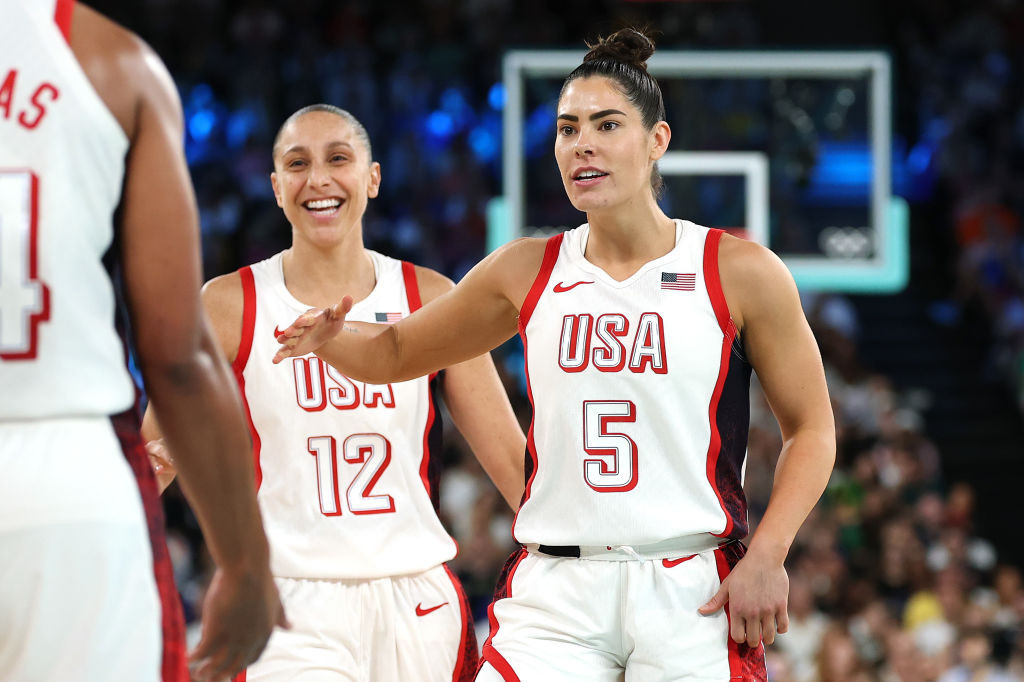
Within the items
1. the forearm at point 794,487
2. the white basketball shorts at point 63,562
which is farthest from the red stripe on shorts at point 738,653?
the white basketball shorts at point 63,562

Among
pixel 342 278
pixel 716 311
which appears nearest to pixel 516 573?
pixel 716 311

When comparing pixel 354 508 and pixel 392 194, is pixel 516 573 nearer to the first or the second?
pixel 354 508

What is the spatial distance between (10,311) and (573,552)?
6.09 feet

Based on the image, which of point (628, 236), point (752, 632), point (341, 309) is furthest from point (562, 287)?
point (752, 632)

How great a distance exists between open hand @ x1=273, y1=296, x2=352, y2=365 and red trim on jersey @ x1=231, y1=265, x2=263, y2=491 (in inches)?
26.4

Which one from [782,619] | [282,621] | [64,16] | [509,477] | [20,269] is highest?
[64,16]

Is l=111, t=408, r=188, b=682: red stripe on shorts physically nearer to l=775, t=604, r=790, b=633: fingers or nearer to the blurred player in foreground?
the blurred player in foreground

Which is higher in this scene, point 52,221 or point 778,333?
point 52,221

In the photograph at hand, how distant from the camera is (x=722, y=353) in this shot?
3.54 m

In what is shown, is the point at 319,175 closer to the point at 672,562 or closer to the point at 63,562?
the point at 672,562

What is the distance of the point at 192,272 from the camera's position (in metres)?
2.09

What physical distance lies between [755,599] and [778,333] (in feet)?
2.33

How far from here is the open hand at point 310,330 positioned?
11.3 ft

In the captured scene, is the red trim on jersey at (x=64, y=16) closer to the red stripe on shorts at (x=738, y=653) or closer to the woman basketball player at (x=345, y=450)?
the woman basketball player at (x=345, y=450)
